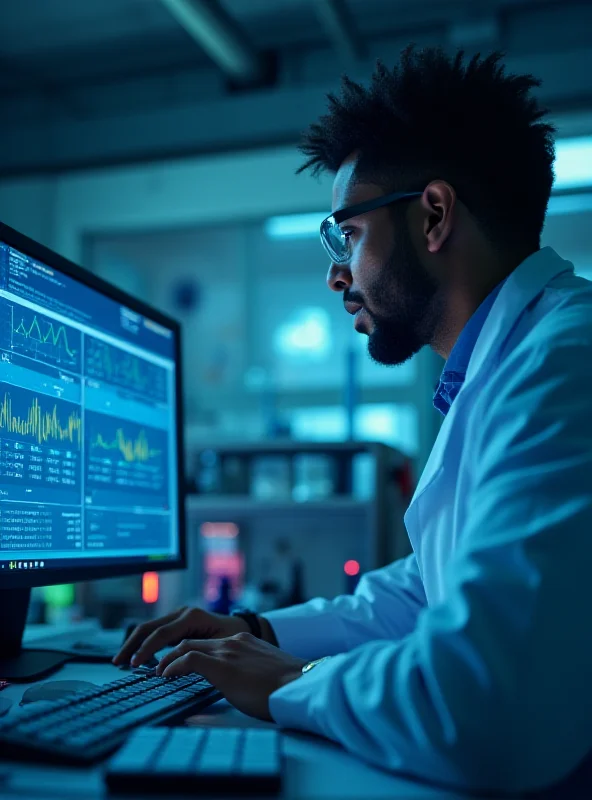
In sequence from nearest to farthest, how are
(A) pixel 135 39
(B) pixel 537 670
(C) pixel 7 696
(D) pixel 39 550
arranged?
1. (B) pixel 537 670
2. (C) pixel 7 696
3. (D) pixel 39 550
4. (A) pixel 135 39

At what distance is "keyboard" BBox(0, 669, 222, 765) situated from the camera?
0.61 meters

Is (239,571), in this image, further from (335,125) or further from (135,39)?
(135,39)

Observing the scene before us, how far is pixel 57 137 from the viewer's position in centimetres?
378

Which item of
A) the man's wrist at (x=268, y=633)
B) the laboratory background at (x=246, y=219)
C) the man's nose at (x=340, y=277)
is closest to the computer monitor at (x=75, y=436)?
the man's wrist at (x=268, y=633)

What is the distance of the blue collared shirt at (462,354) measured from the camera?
103 centimetres

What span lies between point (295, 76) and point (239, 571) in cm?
300

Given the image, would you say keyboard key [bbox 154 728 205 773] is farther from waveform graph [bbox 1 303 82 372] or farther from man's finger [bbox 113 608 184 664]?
waveform graph [bbox 1 303 82 372]

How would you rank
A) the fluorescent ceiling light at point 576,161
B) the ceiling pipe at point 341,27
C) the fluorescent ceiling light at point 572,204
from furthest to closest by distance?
the fluorescent ceiling light at point 572,204 < the fluorescent ceiling light at point 576,161 < the ceiling pipe at point 341,27

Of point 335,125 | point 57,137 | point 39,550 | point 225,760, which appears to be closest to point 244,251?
point 57,137

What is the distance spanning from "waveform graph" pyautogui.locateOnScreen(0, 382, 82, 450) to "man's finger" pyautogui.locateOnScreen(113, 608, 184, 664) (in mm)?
260

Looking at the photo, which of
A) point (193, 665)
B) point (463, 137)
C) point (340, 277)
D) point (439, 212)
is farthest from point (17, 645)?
point (463, 137)

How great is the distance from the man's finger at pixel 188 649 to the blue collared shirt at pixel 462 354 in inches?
17.2

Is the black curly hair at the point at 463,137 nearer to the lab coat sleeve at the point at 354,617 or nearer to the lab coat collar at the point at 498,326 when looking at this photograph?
the lab coat collar at the point at 498,326

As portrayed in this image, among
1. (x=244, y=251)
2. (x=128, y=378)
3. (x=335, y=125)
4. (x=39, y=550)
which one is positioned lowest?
(x=39, y=550)
